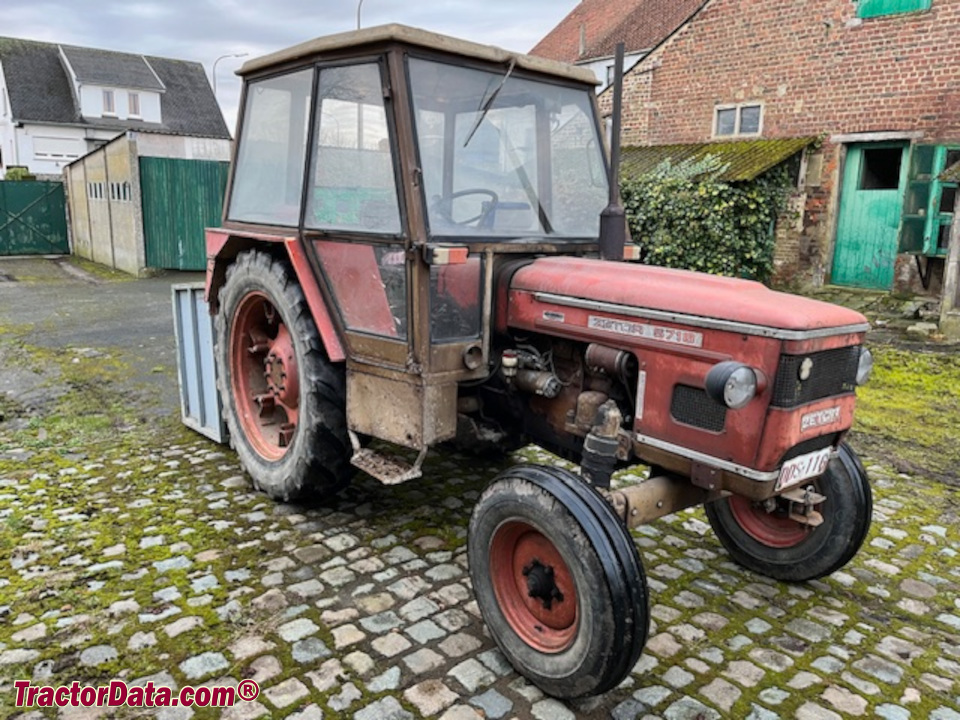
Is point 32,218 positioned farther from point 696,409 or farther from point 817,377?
point 817,377

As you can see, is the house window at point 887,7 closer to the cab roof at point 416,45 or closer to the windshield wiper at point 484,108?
the cab roof at point 416,45

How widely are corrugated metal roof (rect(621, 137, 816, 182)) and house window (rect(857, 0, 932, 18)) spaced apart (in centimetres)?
172

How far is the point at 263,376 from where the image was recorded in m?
4.33

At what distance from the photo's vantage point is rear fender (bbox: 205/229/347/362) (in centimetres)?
338

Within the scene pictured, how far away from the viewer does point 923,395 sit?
20.8ft

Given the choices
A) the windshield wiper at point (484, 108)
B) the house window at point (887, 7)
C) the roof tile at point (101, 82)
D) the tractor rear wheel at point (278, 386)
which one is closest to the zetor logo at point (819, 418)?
the windshield wiper at point (484, 108)

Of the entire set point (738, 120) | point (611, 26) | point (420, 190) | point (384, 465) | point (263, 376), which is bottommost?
point (384, 465)

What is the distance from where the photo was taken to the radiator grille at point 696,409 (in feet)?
8.23

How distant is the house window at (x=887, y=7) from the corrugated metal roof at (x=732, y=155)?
1.72m

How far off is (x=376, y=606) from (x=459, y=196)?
172cm

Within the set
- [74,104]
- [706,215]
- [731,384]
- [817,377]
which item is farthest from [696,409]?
[74,104]

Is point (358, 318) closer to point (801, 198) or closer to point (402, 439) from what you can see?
point (402, 439)

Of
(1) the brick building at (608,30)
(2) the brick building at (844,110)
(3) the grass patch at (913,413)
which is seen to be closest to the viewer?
(3) the grass patch at (913,413)

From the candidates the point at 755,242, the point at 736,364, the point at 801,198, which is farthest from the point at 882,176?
the point at 736,364
